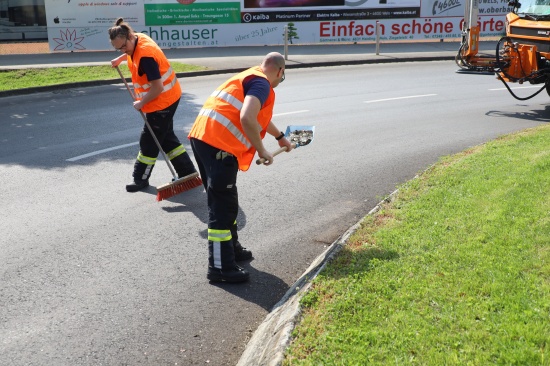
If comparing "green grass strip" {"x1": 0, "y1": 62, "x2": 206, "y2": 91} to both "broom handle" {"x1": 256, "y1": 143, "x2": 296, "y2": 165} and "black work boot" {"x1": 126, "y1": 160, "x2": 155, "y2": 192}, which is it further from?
"broom handle" {"x1": 256, "y1": 143, "x2": 296, "y2": 165}

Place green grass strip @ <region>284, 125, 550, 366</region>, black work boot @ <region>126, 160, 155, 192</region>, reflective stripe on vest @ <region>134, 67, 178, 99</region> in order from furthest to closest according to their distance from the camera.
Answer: black work boot @ <region>126, 160, 155, 192</region>, reflective stripe on vest @ <region>134, 67, 178, 99</region>, green grass strip @ <region>284, 125, 550, 366</region>

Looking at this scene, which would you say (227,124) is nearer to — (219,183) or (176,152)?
(219,183)

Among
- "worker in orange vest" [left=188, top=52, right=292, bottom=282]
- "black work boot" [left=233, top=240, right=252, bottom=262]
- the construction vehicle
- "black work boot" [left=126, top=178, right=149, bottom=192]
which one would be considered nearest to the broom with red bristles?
"black work boot" [left=126, top=178, right=149, bottom=192]

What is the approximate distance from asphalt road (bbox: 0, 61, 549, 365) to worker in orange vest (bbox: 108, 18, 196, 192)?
38 centimetres

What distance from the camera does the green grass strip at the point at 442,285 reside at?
363 cm

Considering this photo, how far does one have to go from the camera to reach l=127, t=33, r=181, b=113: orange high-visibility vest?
7352 mm

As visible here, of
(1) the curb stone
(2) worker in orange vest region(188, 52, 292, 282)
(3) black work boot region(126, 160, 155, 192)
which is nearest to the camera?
(1) the curb stone

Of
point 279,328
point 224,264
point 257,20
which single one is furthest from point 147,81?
point 257,20

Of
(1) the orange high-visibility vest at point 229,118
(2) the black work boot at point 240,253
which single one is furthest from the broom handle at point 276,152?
(2) the black work boot at point 240,253

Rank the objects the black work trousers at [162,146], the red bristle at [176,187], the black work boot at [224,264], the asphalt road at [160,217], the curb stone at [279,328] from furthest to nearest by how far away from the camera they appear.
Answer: the black work trousers at [162,146] → the red bristle at [176,187] → the black work boot at [224,264] → the asphalt road at [160,217] → the curb stone at [279,328]

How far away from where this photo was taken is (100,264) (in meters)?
5.70

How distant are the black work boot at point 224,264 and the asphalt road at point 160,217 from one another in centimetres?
9

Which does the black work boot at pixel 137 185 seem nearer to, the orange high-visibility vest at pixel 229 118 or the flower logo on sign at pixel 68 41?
the orange high-visibility vest at pixel 229 118

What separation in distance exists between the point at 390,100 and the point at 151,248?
8.88 m
